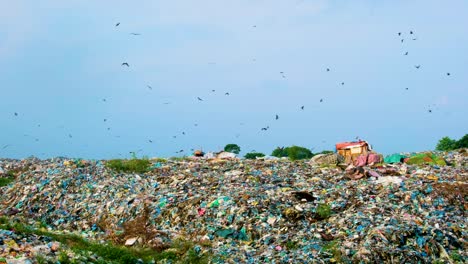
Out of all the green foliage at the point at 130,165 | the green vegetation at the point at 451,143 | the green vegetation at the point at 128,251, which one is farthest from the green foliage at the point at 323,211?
the green vegetation at the point at 451,143

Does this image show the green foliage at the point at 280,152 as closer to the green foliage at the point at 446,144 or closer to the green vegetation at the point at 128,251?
the green foliage at the point at 446,144

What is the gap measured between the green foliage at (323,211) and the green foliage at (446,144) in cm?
1649

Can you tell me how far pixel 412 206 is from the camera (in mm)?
10711

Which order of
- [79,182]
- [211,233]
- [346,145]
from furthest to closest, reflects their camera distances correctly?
1. [346,145]
2. [79,182]
3. [211,233]

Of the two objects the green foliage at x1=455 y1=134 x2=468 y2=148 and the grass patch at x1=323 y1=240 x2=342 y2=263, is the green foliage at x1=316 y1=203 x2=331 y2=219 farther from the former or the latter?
the green foliage at x1=455 y1=134 x2=468 y2=148

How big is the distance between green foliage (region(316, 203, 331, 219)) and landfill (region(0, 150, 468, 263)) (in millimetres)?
29

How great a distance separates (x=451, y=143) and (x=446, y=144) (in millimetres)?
235

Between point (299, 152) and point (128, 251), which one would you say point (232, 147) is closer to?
point (299, 152)

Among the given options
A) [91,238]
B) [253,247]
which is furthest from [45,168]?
[253,247]

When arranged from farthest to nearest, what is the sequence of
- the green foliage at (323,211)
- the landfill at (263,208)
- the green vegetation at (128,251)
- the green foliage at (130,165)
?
the green foliage at (130,165) < the green foliage at (323,211) < the landfill at (263,208) < the green vegetation at (128,251)

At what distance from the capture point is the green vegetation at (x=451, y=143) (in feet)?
80.4

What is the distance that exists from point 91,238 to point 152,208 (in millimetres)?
1406

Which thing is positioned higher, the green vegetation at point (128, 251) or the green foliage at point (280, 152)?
the green foliage at point (280, 152)

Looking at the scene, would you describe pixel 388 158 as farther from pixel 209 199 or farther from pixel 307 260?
pixel 307 260
